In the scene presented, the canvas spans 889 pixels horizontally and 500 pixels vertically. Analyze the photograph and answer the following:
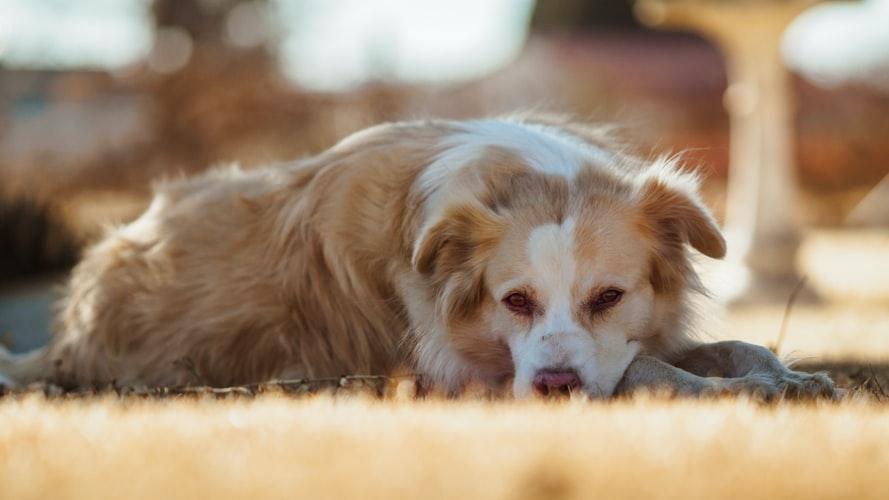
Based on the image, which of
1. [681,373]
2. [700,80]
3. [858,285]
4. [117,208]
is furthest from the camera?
[700,80]

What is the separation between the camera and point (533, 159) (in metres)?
4.55

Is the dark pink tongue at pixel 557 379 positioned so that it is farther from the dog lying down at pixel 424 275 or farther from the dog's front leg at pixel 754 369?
the dog's front leg at pixel 754 369

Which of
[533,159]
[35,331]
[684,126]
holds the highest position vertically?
[684,126]

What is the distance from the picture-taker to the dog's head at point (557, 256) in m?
3.90

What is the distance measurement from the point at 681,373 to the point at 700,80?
19.4m

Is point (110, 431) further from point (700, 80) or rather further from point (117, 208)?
point (700, 80)

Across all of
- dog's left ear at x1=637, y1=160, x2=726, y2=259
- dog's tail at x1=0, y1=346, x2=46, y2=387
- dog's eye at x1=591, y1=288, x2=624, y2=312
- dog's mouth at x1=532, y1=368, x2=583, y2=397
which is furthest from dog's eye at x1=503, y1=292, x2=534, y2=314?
dog's tail at x1=0, y1=346, x2=46, y2=387

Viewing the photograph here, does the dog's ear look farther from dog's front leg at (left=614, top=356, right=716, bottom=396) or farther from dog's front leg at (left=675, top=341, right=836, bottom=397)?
dog's front leg at (left=675, top=341, right=836, bottom=397)

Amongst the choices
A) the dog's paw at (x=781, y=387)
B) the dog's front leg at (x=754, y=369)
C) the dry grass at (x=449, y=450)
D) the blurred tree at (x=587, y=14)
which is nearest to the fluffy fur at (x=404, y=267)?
the dog's front leg at (x=754, y=369)

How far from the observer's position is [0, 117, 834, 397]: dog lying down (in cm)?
396

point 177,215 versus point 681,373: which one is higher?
point 177,215

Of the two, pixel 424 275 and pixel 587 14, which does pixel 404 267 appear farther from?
pixel 587 14

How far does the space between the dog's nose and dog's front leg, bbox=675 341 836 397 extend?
20.3 inches

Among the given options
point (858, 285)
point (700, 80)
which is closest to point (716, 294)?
point (858, 285)
